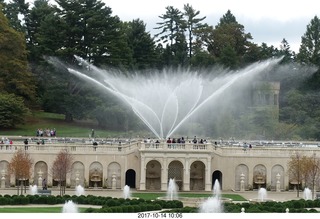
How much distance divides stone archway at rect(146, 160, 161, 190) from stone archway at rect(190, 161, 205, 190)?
8.60 ft

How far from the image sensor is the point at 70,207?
6231cm

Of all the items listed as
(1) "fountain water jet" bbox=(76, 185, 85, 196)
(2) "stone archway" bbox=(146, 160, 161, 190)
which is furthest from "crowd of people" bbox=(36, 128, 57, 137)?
(1) "fountain water jet" bbox=(76, 185, 85, 196)

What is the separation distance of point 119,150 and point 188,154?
5.65m

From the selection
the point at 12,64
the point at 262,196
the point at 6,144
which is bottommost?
the point at 262,196

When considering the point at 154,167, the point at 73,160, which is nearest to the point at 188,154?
the point at 154,167

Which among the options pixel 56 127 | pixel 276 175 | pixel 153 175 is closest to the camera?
pixel 153 175

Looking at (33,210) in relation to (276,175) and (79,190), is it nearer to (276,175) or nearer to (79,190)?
(79,190)

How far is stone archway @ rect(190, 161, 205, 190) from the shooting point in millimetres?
82062

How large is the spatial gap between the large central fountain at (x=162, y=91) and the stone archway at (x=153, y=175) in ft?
17.4

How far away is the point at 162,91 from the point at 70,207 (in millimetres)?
36012

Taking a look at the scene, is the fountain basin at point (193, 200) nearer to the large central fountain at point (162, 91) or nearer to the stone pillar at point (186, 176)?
the stone pillar at point (186, 176)

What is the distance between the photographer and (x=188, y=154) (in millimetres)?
79812

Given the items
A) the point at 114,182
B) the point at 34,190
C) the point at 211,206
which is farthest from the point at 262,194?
the point at 34,190

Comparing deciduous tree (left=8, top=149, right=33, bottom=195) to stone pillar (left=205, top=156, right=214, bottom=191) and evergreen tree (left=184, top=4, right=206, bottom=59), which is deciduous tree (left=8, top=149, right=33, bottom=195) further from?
evergreen tree (left=184, top=4, right=206, bottom=59)
